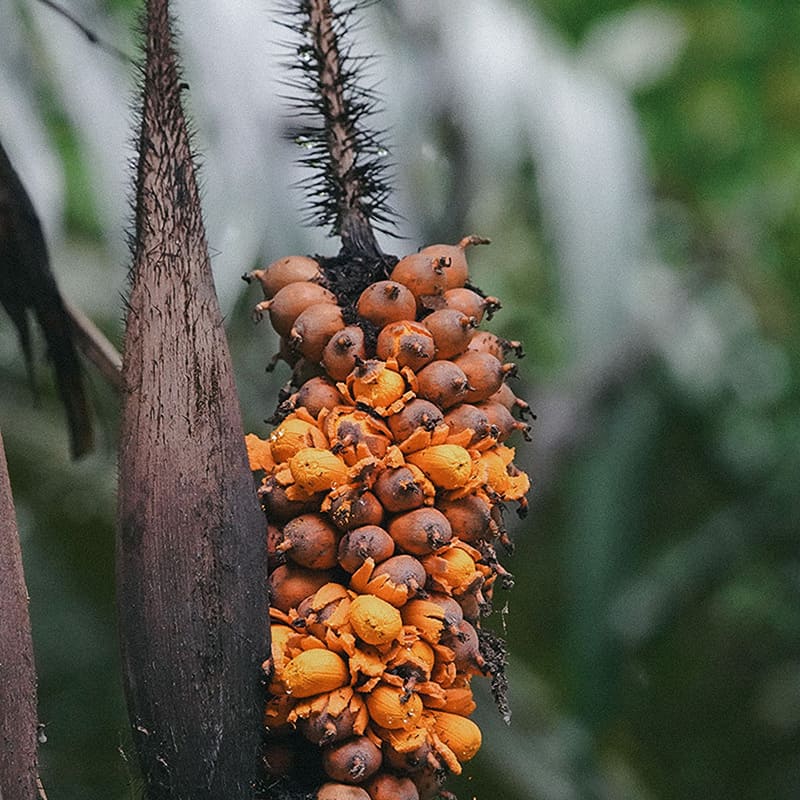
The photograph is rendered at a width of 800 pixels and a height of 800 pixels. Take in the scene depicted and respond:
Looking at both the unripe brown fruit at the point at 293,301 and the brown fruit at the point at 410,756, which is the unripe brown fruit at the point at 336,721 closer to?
the brown fruit at the point at 410,756

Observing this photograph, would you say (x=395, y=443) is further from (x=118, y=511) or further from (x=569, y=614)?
(x=569, y=614)

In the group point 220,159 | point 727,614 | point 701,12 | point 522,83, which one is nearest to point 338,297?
point 220,159

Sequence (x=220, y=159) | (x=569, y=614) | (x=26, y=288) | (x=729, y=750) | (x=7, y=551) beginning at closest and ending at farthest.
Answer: (x=7, y=551), (x=26, y=288), (x=220, y=159), (x=569, y=614), (x=729, y=750)

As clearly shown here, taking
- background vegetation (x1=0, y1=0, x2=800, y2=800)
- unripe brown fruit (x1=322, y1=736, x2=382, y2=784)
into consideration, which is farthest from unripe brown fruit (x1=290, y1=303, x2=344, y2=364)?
background vegetation (x1=0, y1=0, x2=800, y2=800)

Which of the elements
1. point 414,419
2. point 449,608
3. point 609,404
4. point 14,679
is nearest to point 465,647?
point 449,608

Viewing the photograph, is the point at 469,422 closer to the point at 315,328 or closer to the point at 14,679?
the point at 315,328

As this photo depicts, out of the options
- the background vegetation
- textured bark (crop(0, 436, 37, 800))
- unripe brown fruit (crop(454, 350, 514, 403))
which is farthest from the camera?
the background vegetation

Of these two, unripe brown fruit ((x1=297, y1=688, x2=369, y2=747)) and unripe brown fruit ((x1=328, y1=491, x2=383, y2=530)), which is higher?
unripe brown fruit ((x1=328, y1=491, x2=383, y2=530))

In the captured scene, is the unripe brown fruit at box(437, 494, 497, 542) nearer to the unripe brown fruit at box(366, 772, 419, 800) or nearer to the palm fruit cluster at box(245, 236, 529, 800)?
the palm fruit cluster at box(245, 236, 529, 800)
